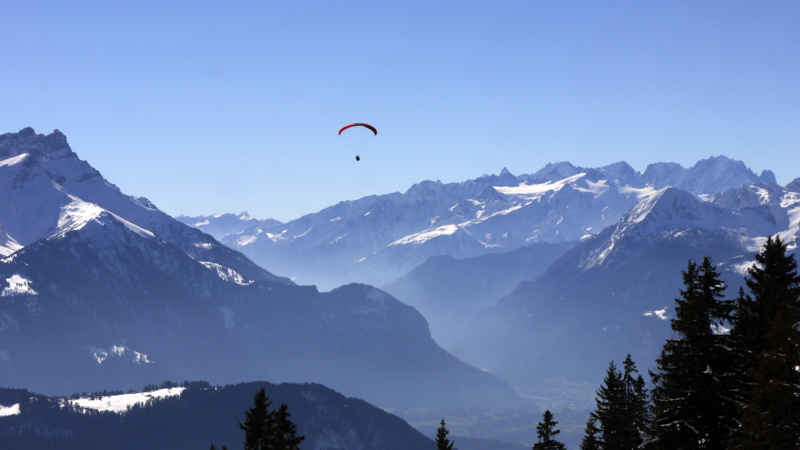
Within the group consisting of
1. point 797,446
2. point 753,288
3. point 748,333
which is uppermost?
point 753,288

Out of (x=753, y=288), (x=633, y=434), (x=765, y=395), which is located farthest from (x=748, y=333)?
(x=633, y=434)

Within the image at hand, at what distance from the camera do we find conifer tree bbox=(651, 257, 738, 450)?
44.3m

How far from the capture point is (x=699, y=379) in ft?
148

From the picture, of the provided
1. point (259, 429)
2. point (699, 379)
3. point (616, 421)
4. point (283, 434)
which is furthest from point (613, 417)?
point (259, 429)

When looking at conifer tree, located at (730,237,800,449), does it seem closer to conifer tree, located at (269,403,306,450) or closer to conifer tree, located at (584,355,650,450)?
conifer tree, located at (584,355,650,450)

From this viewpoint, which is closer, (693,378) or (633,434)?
(693,378)

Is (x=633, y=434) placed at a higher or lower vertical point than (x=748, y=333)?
lower

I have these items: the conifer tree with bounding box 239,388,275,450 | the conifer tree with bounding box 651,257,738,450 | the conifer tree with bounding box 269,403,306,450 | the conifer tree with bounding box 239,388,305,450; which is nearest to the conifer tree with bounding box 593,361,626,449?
the conifer tree with bounding box 651,257,738,450

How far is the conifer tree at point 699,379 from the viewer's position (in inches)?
1746

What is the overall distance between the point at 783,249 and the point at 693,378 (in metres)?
12.1

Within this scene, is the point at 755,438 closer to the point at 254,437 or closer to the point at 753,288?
the point at 753,288

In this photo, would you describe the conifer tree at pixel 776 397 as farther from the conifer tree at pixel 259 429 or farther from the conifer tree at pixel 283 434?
the conifer tree at pixel 259 429

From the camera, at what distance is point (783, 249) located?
50.3 metres

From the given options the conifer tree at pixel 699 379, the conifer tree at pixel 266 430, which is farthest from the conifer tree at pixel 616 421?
the conifer tree at pixel 266 430
